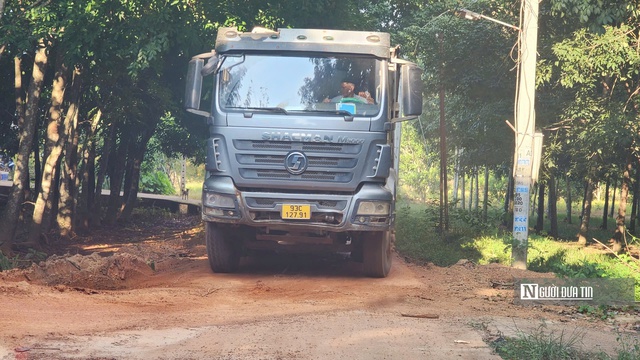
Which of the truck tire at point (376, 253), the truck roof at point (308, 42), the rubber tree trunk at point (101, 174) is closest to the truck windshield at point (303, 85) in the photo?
the truck roof at point (308, 42)

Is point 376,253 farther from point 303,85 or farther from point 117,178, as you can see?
point 117,178

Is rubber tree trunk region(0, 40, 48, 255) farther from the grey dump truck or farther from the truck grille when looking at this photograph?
the truck grille

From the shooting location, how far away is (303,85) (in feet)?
39.8

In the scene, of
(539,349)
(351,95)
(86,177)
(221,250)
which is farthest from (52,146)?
(539,349)

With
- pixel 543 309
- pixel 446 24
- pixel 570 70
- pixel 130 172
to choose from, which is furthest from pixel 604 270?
pixel 130 172

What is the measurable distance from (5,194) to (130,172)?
15.1 feet

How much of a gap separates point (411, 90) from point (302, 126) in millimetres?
1550

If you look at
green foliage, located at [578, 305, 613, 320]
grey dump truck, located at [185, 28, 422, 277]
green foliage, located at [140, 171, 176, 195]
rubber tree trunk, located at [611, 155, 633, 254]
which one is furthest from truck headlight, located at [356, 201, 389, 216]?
green foliage, located at [140, 171, 176, 195]

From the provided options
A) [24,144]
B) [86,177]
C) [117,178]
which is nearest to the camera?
[24,144]

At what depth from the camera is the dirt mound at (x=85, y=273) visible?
12.8 metres

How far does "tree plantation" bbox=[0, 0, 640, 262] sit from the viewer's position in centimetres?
1870

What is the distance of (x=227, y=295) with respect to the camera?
38.3 feet

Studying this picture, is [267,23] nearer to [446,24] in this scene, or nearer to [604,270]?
[446,24]

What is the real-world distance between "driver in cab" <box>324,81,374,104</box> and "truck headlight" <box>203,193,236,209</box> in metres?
1.99
